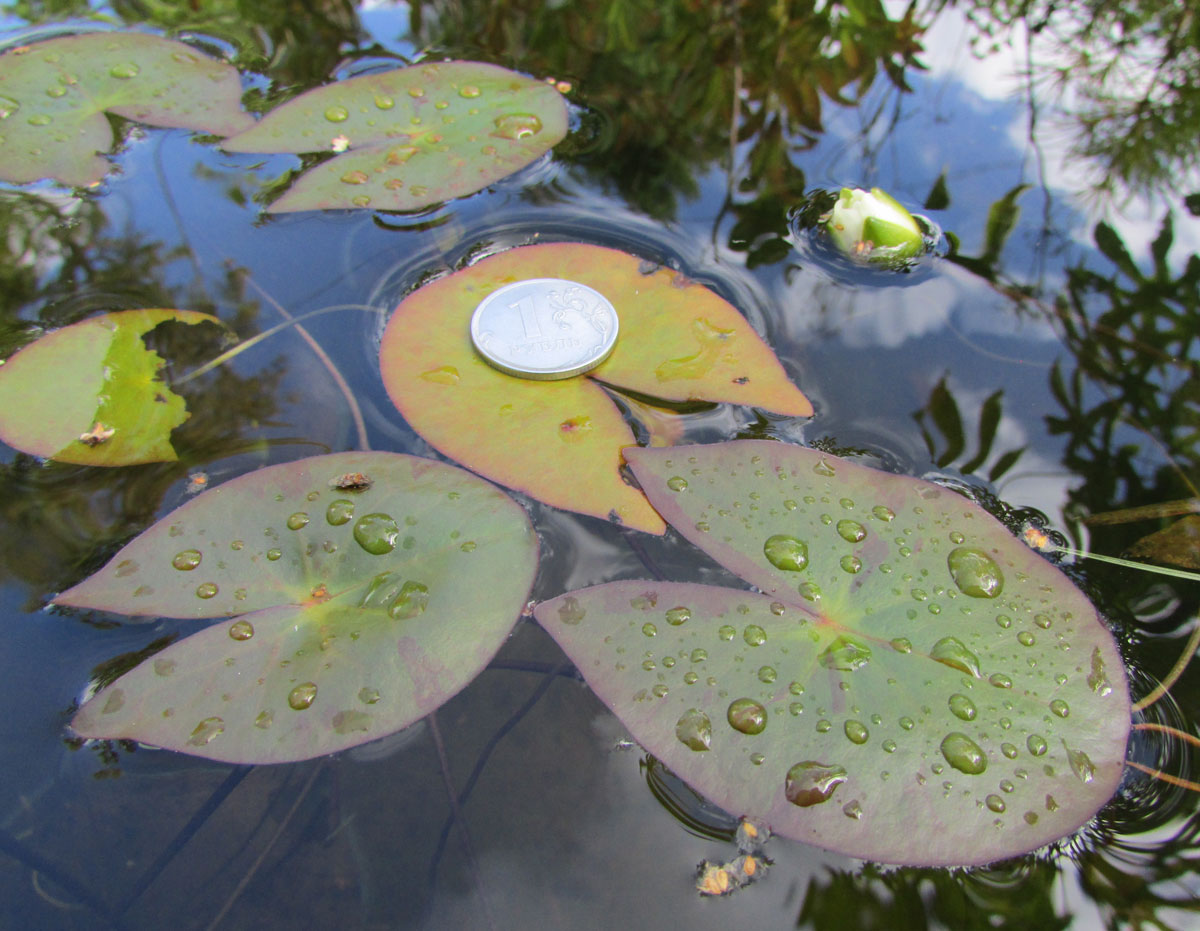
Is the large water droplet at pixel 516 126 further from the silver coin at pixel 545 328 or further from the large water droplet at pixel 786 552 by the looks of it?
the large water droplet at pixel 786 552

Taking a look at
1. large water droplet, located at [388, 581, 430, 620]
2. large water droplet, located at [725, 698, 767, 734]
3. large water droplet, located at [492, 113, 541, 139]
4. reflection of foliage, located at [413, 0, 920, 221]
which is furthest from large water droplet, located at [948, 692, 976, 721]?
large water droplet, located at [492, 113, 541, 139]

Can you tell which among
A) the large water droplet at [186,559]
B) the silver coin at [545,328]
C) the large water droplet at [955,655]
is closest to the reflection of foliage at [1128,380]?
the large water droplet at [955,655]

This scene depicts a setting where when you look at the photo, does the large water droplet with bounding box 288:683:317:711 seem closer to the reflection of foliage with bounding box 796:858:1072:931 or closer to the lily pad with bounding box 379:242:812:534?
the lily pad with bounding box 379:242:812:534

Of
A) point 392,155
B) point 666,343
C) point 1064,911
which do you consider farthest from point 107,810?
point 392,155

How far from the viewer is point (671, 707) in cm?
93

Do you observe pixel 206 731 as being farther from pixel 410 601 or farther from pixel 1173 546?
pixel 1173 546

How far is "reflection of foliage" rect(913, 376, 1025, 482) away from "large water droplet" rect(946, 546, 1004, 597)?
26 cm

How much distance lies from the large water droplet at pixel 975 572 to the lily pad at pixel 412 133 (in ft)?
4.15

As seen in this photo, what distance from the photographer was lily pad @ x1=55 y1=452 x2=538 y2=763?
0.91 m

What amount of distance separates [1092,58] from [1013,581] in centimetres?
208

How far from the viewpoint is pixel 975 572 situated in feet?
3.44

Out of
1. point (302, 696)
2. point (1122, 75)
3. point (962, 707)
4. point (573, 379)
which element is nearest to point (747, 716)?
point (962, 707)

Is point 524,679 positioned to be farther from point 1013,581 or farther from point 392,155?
point 392,155

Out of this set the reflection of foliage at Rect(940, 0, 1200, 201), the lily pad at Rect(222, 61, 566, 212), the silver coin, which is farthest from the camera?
the reflection of foliage at Rect(940, 0, 1200, 201)
